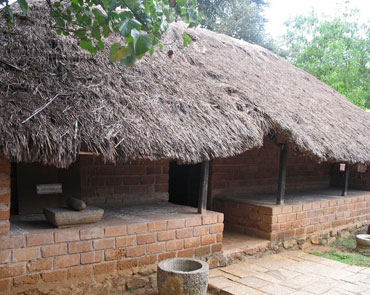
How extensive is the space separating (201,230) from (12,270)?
2.20 m

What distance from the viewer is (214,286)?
14.0 feet

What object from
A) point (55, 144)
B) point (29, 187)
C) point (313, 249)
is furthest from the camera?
point (313, 249)

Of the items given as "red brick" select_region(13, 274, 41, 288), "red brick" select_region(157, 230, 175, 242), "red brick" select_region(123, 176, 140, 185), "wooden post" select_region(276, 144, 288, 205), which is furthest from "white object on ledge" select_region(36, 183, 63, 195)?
"wooden post" select_region(276, 144, 288, 205)

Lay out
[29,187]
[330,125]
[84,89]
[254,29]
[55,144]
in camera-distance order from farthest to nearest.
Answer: [254,29]
[330,125]
[29,187]
[84,89]
[55,144]

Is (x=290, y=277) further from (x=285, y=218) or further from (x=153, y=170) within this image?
(x=153, y=170)

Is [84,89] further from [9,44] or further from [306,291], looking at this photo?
[306,291]

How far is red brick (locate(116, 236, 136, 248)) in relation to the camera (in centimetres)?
398

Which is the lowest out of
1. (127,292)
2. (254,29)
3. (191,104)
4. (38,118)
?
(127,292)

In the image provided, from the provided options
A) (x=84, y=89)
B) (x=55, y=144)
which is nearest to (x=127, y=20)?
(x=55, y=144)

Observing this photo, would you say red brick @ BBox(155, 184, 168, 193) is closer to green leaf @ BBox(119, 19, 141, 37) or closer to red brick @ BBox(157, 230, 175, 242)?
red brick @ BBox(157, 230, 175, 242)

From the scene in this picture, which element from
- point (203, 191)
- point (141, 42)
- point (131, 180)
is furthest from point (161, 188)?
point (141, 42)

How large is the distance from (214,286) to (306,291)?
103 centimetres

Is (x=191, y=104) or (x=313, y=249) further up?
(x=191, y=104)

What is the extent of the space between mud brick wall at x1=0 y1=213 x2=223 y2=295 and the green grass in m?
2.21
